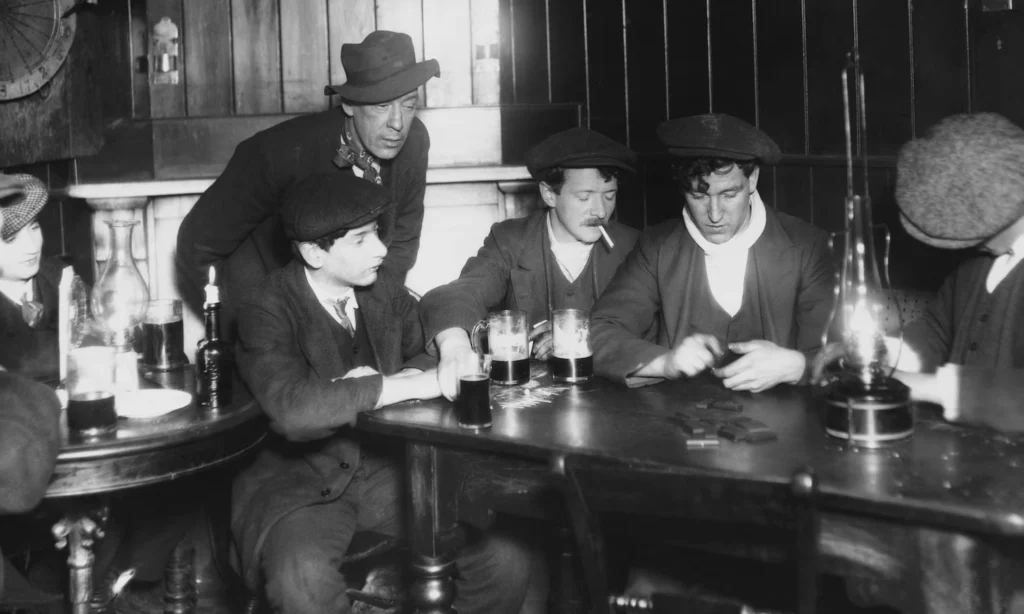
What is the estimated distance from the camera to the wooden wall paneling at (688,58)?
4.04 metres

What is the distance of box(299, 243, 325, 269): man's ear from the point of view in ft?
9.67

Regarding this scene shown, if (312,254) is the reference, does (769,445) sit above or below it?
below

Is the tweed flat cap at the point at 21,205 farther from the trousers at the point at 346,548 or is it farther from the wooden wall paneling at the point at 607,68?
the wooden wall paneling at the point at 607,68

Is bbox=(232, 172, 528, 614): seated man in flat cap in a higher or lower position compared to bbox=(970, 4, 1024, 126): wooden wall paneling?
lower

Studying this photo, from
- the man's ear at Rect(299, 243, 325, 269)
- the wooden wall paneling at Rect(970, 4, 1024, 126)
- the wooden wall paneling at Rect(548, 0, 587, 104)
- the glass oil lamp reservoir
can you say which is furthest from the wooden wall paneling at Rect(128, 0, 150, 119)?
the glass oil lamp reservoir

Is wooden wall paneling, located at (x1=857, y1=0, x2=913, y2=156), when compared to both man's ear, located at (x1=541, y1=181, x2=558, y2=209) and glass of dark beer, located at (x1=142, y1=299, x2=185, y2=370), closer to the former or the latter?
man's ear, located at (x1=541, y1=181, x2=558, y2=209)

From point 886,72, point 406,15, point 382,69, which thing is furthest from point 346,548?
point 406,15

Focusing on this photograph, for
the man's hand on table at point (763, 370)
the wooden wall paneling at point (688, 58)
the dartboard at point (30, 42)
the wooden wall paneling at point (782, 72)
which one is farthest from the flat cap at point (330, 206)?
the dartboard at point (30, 42)

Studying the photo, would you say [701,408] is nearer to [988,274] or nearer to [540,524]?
[988,274]

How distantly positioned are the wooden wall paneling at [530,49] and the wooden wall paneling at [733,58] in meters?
1.02

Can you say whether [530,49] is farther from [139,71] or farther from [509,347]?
[509,347]

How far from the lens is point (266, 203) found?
382 cm

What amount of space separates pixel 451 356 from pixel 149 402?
753 millimetres

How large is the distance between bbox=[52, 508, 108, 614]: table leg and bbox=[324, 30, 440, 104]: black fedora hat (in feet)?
5.46
